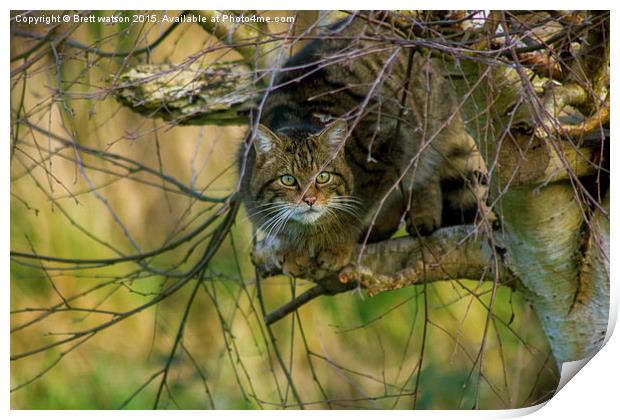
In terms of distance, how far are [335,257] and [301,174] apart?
268 mm

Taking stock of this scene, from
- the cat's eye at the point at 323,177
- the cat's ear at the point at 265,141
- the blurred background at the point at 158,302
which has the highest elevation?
the cat's ear at the point at 265,141

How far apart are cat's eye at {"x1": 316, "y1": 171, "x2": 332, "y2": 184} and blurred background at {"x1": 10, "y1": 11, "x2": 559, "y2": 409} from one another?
283 millimetres

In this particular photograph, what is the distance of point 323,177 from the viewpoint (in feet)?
6.25

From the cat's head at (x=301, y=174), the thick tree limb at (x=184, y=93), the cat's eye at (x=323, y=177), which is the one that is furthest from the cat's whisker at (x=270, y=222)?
the thick tree limb at (x=184, y=93)

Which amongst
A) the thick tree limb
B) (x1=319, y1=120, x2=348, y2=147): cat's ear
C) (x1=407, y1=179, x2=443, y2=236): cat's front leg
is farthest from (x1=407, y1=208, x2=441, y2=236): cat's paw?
the thick tree limb

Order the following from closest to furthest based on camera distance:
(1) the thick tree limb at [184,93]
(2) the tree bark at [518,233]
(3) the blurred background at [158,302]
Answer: (2) the tree bark at [518,233] → (3) the blurred background at [158,302] → (1) the thick tree limb at [184,93]

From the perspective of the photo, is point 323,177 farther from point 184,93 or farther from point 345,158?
point 184,93

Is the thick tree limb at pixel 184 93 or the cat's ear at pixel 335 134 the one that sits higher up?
the thick tree limb at pixel 184 93

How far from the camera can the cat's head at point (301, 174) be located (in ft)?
6.19

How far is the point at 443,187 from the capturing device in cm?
229

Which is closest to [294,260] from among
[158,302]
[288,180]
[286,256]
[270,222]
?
[286,256]

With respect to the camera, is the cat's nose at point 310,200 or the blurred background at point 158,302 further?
the blurred background at point 158,302

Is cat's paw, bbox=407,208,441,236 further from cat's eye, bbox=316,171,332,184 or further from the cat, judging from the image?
cat's eye, bbox=316,171,332,184

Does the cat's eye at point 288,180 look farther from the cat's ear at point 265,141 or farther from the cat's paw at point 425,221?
the cat's paw at point 425,221
